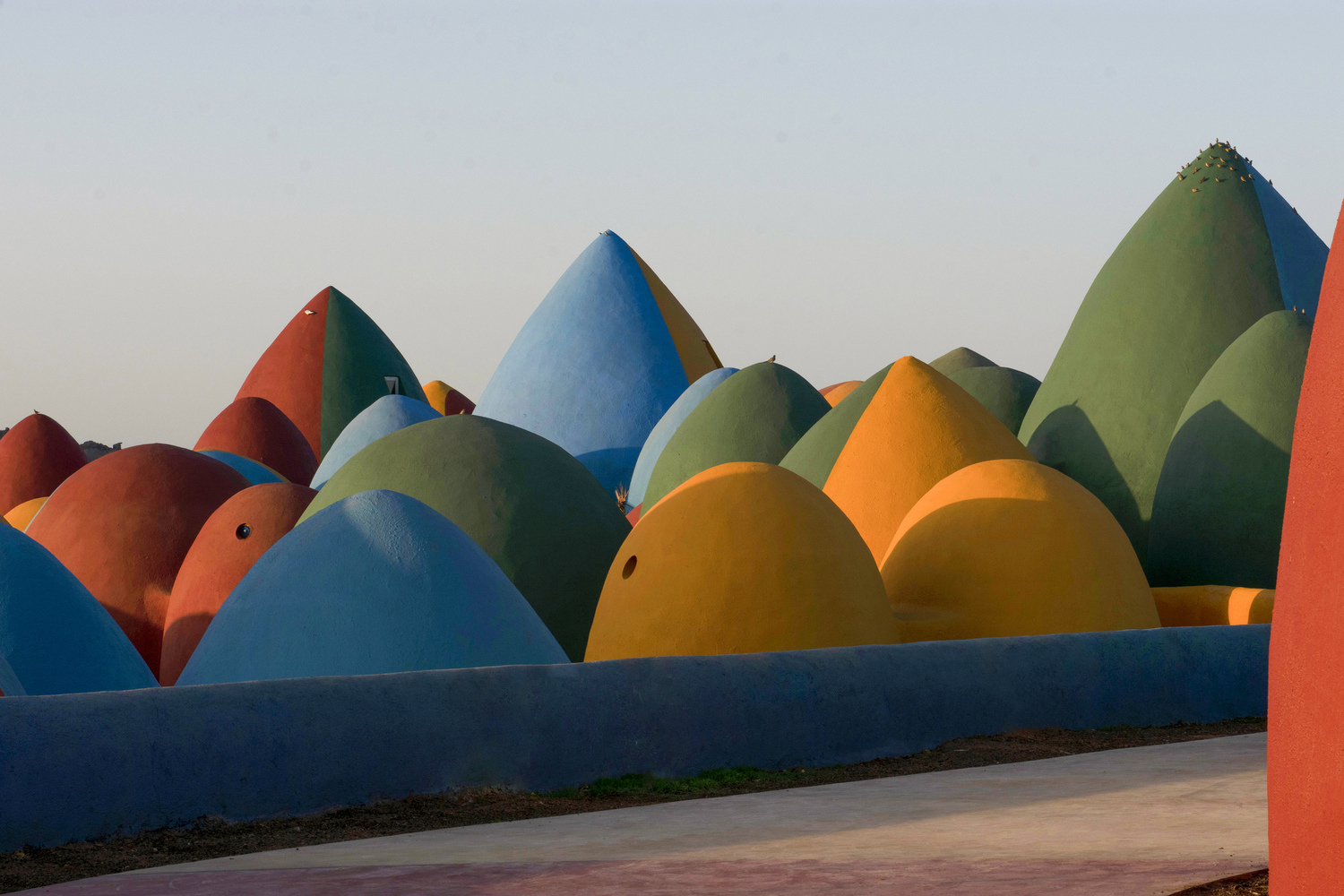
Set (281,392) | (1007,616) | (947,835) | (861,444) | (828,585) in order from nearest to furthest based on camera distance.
Result: 1. (947,835)
2. (828,585)
3. (1007,616)
4. (861,444)
5. (281,392)

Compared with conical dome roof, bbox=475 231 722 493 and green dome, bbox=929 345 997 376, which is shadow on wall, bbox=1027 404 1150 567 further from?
conical dome roof, bbox=475 231 722 493

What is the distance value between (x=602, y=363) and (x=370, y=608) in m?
22.6

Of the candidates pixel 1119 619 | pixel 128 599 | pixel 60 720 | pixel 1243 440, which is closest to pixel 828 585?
pixel 1119 619

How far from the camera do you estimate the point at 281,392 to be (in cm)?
3803

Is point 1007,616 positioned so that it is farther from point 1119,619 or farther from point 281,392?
point 281,392

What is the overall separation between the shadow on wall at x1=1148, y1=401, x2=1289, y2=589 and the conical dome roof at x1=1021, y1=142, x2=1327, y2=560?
5.02ft

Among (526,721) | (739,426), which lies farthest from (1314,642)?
(739,426)

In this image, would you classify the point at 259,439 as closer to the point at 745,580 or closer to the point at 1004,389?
the point at 1004,389

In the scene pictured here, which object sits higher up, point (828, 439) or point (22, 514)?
point (828, 439)

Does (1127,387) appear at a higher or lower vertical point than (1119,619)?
higher

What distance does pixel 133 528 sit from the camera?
57.6 feet

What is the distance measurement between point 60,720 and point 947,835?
12.8 feet

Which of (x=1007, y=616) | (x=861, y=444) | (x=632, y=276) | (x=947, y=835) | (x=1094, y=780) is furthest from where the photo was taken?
(x=632, y=276)

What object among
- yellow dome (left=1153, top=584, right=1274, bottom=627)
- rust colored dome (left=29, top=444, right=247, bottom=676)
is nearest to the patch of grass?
yellow dome (left=1153, top=584, right=1274, bottom=627)
